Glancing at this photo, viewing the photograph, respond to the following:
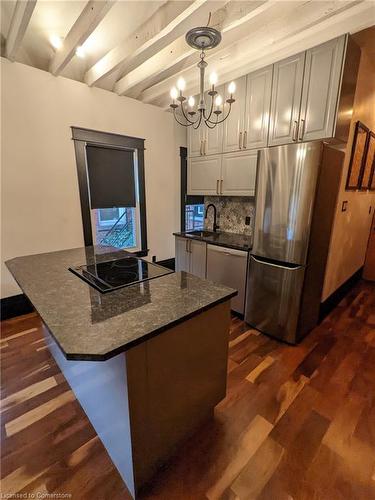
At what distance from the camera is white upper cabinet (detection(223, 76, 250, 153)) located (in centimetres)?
261

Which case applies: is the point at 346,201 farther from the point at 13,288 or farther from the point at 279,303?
the point at 13,288

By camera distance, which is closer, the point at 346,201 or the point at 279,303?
the point at 279,303

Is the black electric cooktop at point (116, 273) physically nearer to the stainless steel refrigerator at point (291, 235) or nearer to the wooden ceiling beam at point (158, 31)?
the stainless steel refrigerator at point (291, 235)

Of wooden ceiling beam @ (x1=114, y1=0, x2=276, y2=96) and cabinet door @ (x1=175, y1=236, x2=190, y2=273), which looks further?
cabinet door @ (x1=175, y1=236, x2=190, y2=273)

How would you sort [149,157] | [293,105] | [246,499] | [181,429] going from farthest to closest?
[149,157], [293,105], [181,429], [246,499]

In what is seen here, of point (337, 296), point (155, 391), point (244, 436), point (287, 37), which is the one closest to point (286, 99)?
point (287, 37)

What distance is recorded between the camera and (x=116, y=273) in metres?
1.60

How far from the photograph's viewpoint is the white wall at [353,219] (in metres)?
2.31

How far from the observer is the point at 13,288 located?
8.86ft

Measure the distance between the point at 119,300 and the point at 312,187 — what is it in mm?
1752

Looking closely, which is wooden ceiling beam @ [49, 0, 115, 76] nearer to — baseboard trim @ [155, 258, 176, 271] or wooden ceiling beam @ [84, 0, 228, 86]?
wooden ceiling beam @ [84, 0, 228, 86]

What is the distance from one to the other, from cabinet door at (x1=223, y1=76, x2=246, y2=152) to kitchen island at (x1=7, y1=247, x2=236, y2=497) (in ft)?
6.58

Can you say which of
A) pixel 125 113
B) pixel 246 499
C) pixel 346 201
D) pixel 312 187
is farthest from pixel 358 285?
Result: pixel 125 113

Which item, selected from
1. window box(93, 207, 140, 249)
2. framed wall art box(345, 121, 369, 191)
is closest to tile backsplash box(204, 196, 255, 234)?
framed wall art box(345, 121, 369, 191)
